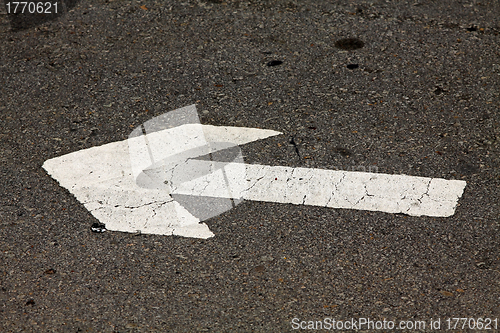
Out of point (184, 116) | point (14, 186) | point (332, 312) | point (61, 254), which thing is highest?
point (184, 116)

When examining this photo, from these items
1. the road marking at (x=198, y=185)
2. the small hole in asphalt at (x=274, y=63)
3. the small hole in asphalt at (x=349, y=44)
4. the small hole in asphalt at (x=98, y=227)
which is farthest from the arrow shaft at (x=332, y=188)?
the small hole in asphalt at (x=349, y=44)

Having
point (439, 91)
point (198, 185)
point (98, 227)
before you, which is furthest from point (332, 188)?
point (98, 227)

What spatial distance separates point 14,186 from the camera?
3270 millimetres

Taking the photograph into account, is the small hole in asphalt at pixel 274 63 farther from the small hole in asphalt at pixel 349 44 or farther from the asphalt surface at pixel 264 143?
the small hole in asphalt at pixel 349 44

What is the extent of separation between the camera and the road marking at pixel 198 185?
3.12 m

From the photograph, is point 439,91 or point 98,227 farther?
point 439,91

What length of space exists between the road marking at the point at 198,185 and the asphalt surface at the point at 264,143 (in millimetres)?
74

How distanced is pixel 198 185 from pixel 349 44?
1.85m

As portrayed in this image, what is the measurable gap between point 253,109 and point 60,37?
1901 mm

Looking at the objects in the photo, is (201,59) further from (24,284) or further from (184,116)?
(24,284)

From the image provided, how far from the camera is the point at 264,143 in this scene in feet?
11.5

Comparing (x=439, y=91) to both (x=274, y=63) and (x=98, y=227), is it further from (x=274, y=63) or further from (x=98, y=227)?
(x=98, y=227)

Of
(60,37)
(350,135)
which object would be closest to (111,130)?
(60,37)

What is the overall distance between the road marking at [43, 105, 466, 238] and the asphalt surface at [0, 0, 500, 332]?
0.24ft
